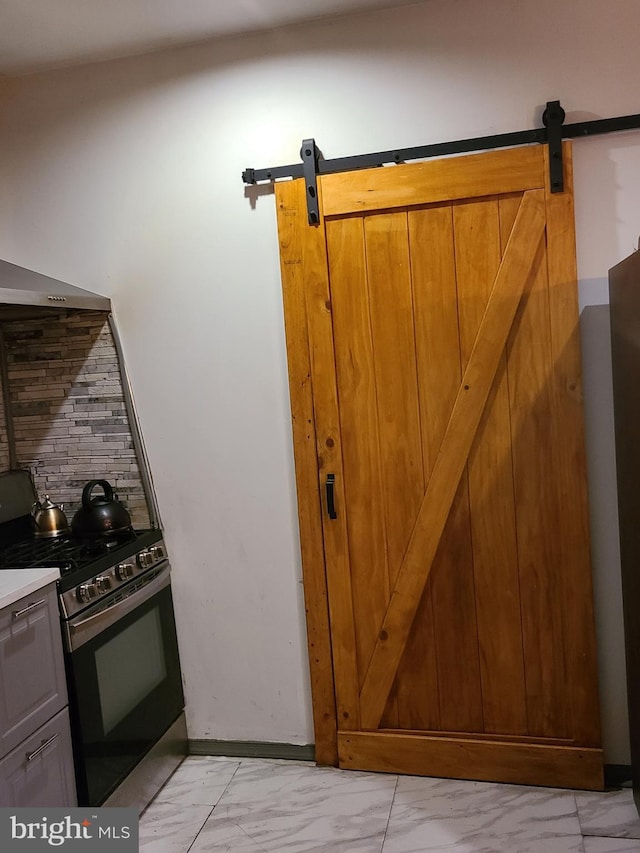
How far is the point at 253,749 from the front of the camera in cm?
290

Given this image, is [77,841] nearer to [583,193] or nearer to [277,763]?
[277,763]

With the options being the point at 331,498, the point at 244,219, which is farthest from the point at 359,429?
the point at 244,219

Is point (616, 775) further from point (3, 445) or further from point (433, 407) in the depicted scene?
point (3, 445)

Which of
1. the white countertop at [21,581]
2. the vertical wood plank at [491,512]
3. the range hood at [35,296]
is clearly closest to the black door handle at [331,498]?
the vertical wood plank at [491,512]

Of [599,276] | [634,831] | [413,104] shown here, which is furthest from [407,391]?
[634,831]

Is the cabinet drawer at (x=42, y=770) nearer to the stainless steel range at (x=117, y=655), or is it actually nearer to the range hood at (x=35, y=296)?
the stainless steel range at (x=117, y=655)

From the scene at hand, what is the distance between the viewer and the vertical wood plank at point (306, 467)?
2637 millimetres

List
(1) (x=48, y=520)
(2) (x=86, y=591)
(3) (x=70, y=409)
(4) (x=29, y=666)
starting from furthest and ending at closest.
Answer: (3) (x=70, y=409), (1) (x=48, y=520), (2) (x=86, y=591), (4) (x=29, y=666)

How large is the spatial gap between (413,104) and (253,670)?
2.14 meters

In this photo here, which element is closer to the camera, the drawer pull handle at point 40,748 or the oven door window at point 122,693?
the drawer pull handle at point 40,748

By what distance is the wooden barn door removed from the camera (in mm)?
2480

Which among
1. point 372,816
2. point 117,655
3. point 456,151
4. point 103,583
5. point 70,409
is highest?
point 456,151

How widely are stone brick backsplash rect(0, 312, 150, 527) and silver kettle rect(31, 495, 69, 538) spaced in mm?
129

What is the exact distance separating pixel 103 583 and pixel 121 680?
367 mm
